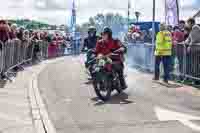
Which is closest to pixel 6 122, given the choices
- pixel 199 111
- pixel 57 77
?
pixel 199 111

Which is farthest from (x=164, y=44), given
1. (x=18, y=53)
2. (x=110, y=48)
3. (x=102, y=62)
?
(x=18, y=53)

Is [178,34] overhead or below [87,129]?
overhead

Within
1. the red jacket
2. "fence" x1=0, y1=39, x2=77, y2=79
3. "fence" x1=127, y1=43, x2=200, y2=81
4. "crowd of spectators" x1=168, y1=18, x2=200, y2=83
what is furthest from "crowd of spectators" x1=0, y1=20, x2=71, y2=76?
"crowd of spectators" x1=168, y1=18, x2=200, y2=83

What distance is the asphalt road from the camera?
8484 millimetres

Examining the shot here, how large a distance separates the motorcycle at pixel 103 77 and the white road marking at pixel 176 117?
179cm

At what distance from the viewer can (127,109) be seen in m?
10.3

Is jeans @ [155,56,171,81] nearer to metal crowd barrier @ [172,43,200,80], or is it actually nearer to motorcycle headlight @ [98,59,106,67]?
metal crowd barrier @ [172,43,200,80]

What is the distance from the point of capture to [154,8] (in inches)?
781

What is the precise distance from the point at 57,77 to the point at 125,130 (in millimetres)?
9224

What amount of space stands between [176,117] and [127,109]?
4.34ft

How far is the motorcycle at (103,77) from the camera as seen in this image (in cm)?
1156

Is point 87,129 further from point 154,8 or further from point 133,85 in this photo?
point 154,8

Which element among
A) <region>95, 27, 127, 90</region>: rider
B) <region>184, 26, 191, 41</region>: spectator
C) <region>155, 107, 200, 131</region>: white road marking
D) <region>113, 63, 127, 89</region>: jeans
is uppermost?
<region>184, 26, 191, 41</region>: spectator

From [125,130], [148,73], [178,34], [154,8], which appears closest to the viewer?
[125,130]
